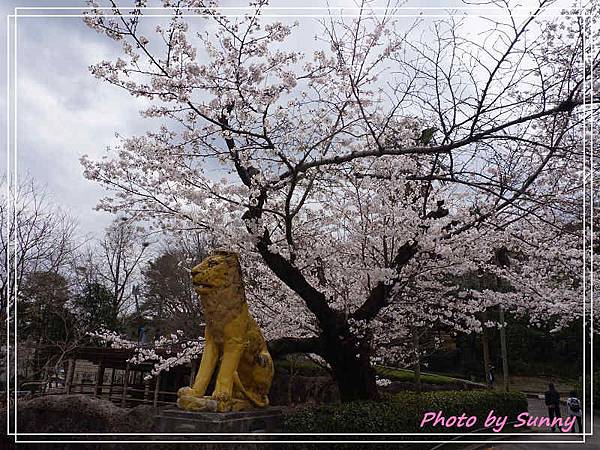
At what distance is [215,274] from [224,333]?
27.3 inches

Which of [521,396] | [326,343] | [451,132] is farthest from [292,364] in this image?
[451,132]

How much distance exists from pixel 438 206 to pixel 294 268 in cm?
302

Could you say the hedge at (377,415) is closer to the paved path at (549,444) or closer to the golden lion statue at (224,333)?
the paved path at (549,444)

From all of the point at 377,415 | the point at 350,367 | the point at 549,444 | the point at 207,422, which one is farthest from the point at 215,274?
the point at 549,444

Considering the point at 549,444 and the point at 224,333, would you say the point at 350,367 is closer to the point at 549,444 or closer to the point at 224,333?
the point at 224,333

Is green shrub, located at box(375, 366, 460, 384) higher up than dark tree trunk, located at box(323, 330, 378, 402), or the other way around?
dark tree trunk, located at box(323, 330, 378, 402)

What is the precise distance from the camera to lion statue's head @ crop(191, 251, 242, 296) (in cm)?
570

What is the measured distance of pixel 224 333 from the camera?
573 centimetres

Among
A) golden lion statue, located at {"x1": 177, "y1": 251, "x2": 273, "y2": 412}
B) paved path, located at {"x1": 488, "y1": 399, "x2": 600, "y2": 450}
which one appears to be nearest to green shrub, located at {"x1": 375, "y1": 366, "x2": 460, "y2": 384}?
paved path, located at {"x1": 488, "y1": 399, "x2": 600, "y2": 450}

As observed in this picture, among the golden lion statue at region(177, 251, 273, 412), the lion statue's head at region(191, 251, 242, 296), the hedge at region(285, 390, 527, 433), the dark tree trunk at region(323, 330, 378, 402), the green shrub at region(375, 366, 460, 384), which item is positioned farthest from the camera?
the green shrub at region(375, 366, 460, 384)

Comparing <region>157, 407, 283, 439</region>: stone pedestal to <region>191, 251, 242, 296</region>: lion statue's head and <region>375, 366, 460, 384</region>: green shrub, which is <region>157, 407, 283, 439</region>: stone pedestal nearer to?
<region>191, 251, 242, 296</region>: lion statue's head

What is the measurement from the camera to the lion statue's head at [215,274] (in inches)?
224

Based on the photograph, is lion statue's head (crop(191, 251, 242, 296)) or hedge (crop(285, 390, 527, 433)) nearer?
lion statue's head (crop(191, 251, 242, 296))

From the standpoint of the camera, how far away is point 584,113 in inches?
226
